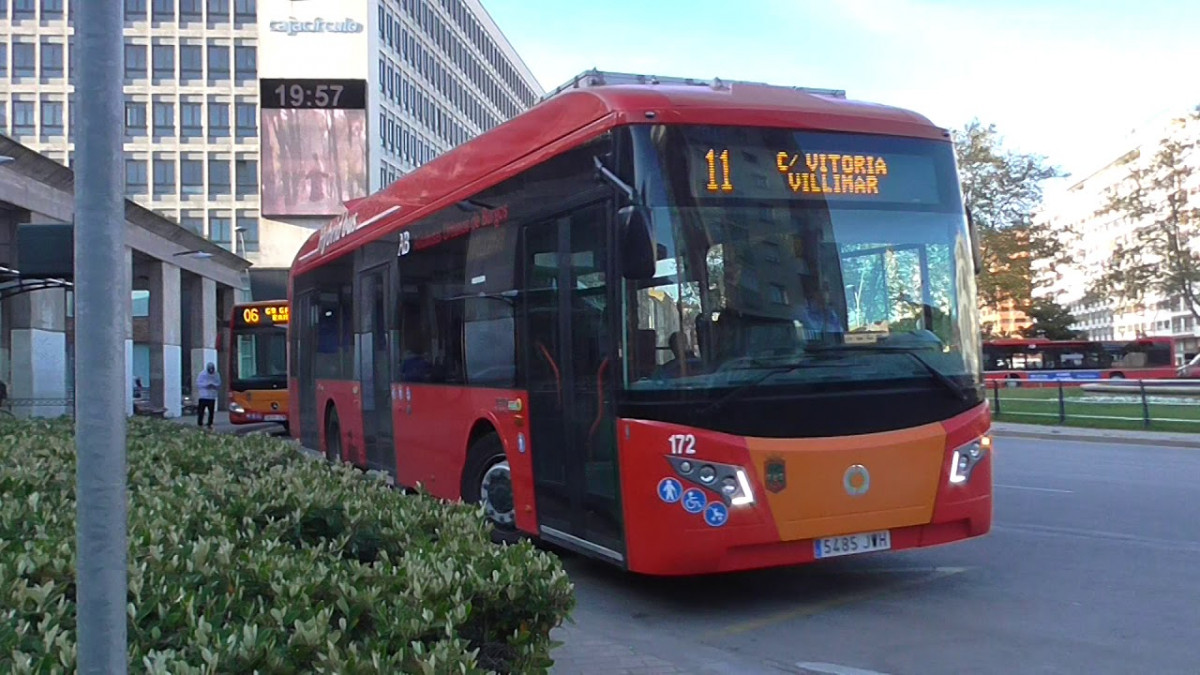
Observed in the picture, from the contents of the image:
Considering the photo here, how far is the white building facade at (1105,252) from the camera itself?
61406 mm

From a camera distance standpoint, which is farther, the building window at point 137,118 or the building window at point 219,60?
the building window at point 219,60

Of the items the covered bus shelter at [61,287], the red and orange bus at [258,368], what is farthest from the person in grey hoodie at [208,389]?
the covered bus shelter at [61,287]

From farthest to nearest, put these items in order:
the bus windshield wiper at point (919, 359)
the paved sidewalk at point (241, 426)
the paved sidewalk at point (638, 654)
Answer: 1. the paved sidewalk at point (241, 426)
2. the bus windshield wiper at point (919, 359)
3. the paved sidewalk at point (638, 654)

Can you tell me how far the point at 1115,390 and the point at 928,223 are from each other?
21.7 meters

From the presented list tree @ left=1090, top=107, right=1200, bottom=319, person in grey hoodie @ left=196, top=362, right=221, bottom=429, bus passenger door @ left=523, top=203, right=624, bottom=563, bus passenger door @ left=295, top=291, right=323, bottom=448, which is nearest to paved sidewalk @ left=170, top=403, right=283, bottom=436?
person in grey hoodie @ left=196, top=362, right=221, bottom=429

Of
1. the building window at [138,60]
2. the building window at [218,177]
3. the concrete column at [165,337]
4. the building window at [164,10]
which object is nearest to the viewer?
the concrete column at [165,337]

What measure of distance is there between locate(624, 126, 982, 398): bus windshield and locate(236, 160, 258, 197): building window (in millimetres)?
69117

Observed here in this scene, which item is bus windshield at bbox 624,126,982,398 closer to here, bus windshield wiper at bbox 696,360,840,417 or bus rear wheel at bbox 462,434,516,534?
bus windshield wiper at bbox 696,360,840,417

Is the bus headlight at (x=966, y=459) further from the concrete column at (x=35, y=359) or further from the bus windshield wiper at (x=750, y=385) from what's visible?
the concrete column at (x=35, y=359)

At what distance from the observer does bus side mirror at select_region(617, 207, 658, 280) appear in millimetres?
6832

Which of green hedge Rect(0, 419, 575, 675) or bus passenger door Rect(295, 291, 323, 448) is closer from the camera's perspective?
green hedge Rect(0, 419, 575, 675)

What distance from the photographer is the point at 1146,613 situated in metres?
7.11

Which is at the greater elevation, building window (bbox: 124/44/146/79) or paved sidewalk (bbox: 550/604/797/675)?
building window (bbox: 124/44/146/79)

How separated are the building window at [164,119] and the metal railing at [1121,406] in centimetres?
5680
